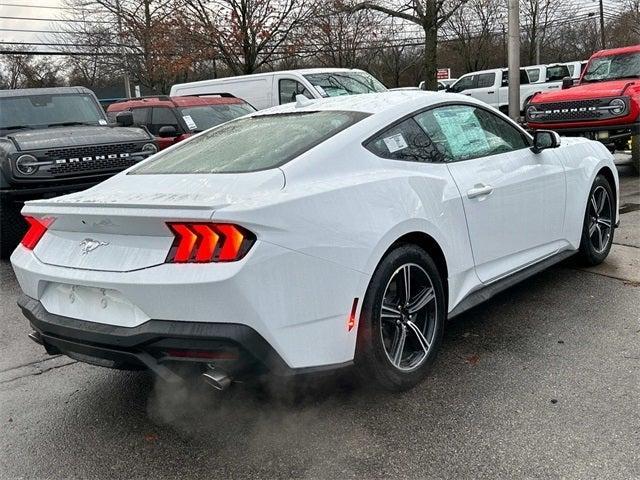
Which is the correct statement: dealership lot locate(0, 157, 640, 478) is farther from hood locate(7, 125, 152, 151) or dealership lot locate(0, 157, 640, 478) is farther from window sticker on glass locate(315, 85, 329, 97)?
window sticker on glass locate(315, 85, 329, 97)

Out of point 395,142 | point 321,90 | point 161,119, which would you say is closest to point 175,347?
point 395,142

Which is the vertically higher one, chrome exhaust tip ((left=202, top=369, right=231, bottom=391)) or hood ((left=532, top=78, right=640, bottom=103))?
hood ((left=532, top=78, right=640, bottom=103))

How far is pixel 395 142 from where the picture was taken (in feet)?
11.3

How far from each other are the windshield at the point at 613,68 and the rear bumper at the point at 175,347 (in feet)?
34.2

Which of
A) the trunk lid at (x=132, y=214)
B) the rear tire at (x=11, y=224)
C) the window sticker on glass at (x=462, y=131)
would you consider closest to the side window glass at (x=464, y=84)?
the rear tire at (x=11, y=224)

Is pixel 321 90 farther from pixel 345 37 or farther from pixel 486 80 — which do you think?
pixel 345 37

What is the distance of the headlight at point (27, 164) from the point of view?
6.51 meters

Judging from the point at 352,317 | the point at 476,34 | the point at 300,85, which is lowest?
the point at 352,317

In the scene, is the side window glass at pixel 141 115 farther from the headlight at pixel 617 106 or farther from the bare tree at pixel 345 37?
the bare tree at pixel 345 37

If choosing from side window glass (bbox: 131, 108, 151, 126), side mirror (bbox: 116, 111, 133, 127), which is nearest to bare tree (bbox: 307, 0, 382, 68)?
side window glass (bbox: 131, 108, 151, 126)

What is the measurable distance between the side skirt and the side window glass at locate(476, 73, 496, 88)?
66.3ft

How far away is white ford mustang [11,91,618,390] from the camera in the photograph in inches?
100.0

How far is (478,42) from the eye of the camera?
41.7 metres

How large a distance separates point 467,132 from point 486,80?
20.9 meters
